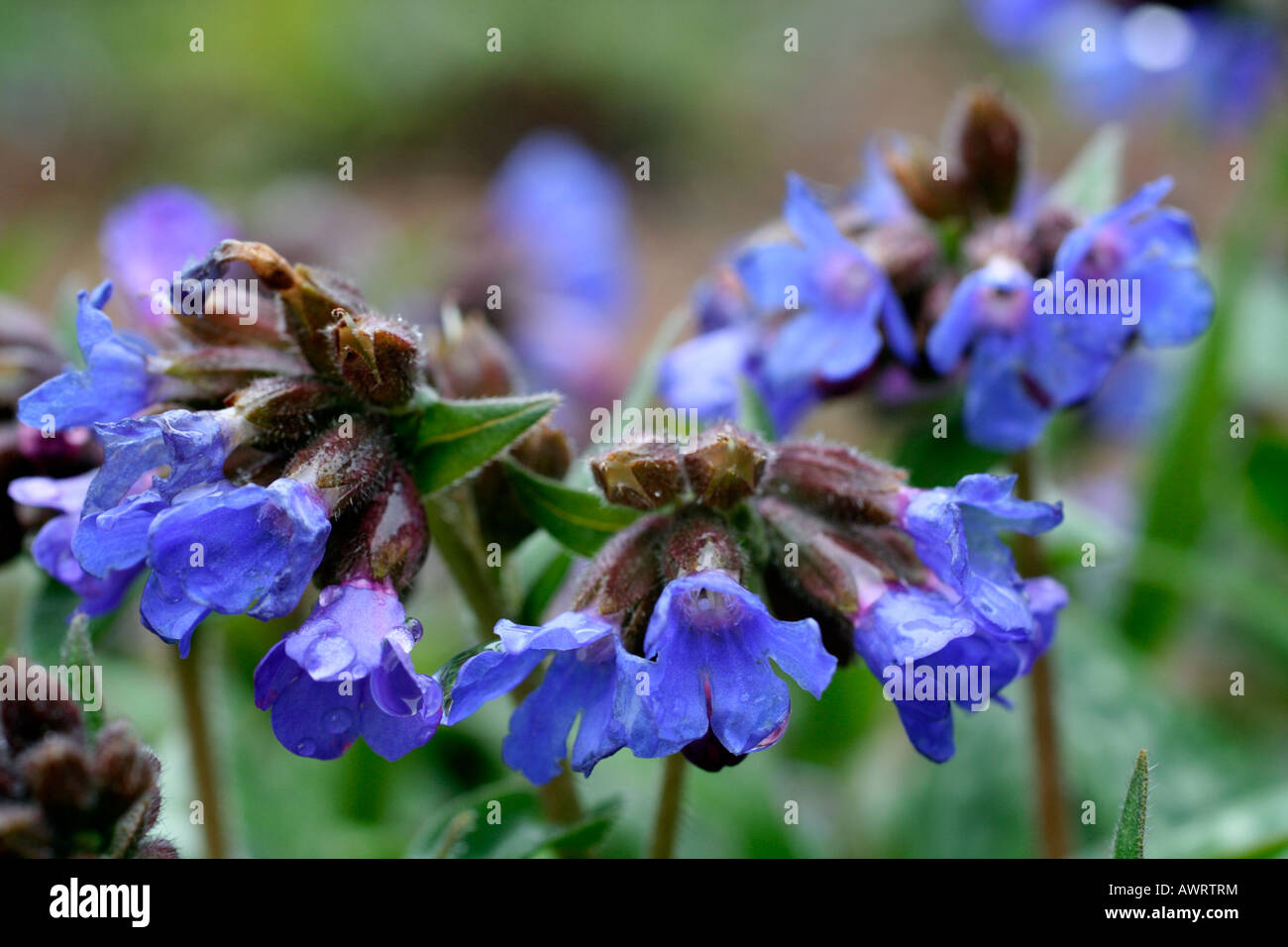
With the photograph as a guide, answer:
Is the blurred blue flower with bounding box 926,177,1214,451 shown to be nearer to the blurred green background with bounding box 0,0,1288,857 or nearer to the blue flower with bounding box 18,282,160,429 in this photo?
the blurred green background with bounding box 0,0,1288,857

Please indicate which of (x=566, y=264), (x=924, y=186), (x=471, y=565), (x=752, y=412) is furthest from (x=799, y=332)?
(x=566, y=264)

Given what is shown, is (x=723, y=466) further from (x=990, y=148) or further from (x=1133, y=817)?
(x=990, y=148)

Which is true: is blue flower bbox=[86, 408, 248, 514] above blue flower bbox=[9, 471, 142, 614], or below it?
above

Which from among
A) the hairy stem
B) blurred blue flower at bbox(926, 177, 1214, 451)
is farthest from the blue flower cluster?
the hairy stem

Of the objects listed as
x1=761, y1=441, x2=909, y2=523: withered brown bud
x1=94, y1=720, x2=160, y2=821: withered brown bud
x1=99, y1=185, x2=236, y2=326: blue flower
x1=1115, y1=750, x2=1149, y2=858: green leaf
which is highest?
x1=99, y1=185, x2=236, y2=326: blue flower

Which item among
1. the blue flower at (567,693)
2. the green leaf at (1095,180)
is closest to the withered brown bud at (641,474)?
the blue flower at (567,693)
